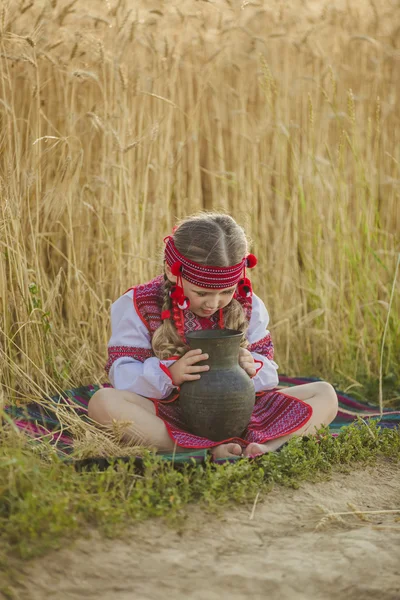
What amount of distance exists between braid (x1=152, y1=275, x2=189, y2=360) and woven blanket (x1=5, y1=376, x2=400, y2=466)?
0.37 metres

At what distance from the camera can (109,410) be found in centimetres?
297

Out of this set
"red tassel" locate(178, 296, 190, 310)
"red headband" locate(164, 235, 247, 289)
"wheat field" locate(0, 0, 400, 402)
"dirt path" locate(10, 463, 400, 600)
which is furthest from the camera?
"wheat field" locate(0, 0, 400, 402)

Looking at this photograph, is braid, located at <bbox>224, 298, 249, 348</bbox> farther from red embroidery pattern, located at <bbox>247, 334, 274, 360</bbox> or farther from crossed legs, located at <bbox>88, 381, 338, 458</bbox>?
crossed legs, located at <bbox>88, 381, 338, 458</bbox>

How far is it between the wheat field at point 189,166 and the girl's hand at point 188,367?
63cm

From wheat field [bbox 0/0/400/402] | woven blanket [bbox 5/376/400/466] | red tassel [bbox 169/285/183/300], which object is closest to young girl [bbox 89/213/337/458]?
red tassel [bbox 169/285/183/300]

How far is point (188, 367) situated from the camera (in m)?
2.90

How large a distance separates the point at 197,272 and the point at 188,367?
36cm

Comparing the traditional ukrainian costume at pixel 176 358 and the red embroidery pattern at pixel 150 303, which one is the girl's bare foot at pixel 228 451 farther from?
the red embroidery pattern at pixel 150 303

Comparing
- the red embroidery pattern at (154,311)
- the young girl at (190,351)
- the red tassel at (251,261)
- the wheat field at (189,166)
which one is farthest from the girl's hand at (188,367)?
the wheat field at (189,166)

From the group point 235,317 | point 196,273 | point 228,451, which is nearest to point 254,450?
point 228,451

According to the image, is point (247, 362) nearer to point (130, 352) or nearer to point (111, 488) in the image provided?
point (130, 352)

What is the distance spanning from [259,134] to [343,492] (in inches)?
94.8

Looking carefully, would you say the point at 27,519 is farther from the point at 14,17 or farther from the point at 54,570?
the point at 14,17

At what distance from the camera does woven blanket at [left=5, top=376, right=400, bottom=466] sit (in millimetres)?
2850
